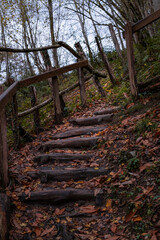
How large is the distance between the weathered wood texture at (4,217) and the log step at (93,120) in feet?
Answer: 9.64

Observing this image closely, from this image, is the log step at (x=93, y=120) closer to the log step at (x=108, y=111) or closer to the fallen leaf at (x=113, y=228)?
the log step at (x=108, y=111)

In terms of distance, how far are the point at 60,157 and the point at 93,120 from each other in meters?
1.53

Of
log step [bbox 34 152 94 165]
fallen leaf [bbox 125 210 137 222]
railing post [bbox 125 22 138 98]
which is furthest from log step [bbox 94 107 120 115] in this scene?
fallen leaf [bbox 125 210 137 222]

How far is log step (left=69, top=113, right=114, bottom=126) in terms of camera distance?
4.96 m

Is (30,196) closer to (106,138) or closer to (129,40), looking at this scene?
(106,138)

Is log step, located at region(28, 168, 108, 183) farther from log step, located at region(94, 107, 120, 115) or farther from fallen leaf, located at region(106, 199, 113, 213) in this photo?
log step, located at region(94, 107, 120, 115)

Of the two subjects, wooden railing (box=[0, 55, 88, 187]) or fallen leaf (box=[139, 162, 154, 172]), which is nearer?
fallen leaf (box=[139, 162, 154, 172])

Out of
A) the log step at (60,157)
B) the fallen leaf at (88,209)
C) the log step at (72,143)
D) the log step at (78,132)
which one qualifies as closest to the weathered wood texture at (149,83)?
the log step at (78,132)

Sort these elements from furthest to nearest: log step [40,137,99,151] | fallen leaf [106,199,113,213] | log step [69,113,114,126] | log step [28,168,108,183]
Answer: log step [69,113,114,126] → log step [40,137,99,151] → log step [28,168,108,183] → fallen leaf [106,199,113,213]

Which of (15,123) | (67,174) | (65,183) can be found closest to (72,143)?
(67,174)

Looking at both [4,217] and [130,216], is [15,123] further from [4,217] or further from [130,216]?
[130,216]

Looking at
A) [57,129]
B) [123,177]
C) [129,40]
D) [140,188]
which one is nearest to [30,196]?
[123,177]

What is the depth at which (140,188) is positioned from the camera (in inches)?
97.3

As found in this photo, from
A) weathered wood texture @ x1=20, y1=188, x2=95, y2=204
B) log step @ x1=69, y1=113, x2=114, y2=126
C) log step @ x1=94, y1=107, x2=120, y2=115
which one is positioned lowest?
weathered wood texture @ x1=20, y1=188, x2=95, y2=204
